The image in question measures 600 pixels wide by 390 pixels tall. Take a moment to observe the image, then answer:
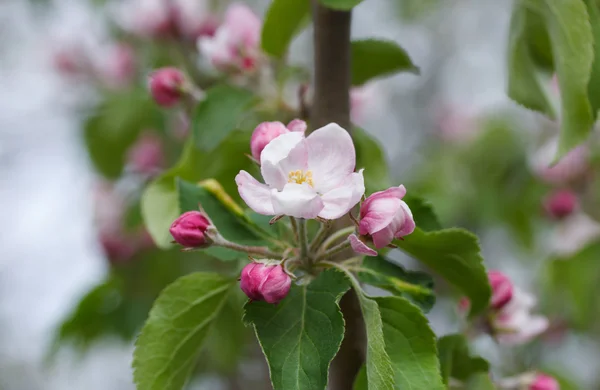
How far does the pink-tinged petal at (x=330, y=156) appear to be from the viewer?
1.70 ft

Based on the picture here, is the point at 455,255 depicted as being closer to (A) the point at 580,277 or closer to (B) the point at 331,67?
(B) the point at 331,67

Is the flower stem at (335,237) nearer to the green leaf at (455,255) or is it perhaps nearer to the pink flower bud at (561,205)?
the green leaf at (455,255)

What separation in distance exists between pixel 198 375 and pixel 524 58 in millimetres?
1245

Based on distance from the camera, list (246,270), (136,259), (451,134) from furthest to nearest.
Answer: (451,134) < (136,259) < (246,270)

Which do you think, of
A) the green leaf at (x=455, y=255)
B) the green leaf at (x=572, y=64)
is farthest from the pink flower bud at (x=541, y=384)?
the green leaf at (x=572, y=64)

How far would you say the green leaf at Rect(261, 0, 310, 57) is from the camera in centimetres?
72

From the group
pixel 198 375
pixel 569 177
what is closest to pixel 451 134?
pixel 569 177

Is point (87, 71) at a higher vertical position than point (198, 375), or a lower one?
higher

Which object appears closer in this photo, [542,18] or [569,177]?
[542,18]

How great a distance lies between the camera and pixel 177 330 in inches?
23.0

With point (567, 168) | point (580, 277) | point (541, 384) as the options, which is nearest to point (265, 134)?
point (541, 384)

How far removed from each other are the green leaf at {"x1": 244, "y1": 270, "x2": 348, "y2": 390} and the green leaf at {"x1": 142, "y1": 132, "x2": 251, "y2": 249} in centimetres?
25

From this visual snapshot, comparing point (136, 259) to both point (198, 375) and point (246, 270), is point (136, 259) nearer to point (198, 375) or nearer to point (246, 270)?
point (198, 375)

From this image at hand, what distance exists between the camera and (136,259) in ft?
4.92
